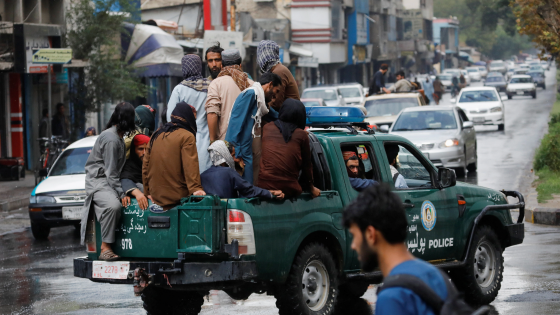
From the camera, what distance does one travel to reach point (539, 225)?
1332cm

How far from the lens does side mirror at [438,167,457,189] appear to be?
7.77 metres

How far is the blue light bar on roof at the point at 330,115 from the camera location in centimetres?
829

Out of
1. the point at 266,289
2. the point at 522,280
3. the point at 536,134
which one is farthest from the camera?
the point at 536,134

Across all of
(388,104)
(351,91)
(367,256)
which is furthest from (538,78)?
(367,256)

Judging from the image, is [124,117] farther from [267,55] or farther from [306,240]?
[306,240]

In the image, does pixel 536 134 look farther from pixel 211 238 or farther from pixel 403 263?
pixel 403 263

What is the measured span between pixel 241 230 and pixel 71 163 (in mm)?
8703

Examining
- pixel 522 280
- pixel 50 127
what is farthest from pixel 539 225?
pixel 50 127

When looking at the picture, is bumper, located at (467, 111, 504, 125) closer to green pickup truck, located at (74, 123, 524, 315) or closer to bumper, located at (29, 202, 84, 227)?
bumper, located at (29, 202, 84, 227)

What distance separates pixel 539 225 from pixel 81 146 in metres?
7.46

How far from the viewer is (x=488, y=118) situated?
33.6 meters

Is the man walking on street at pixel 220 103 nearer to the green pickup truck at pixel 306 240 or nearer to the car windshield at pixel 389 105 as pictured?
the green pickup truck at pixel 306 240

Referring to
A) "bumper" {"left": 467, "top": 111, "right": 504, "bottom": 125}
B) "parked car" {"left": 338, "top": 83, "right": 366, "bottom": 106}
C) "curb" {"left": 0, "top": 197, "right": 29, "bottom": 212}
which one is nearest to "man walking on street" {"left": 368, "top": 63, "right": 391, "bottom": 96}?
"bumper" {"left": 467, "top": 111, "right": 504, "bottom": 125}

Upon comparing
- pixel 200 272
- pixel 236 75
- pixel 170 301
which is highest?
pixel 236 75
